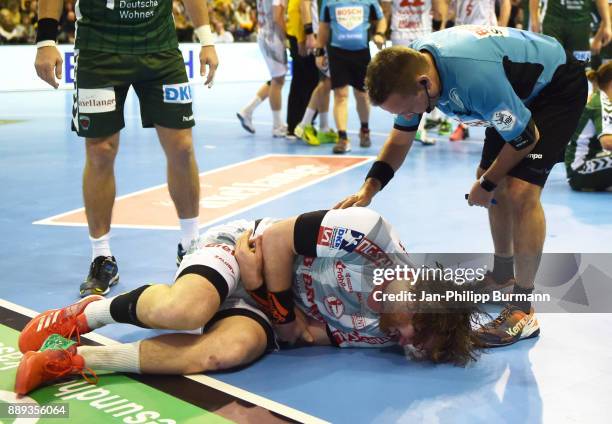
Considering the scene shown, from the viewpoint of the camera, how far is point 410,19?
27.3 ft

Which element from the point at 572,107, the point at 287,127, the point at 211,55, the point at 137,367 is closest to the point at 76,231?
the point at 211,55

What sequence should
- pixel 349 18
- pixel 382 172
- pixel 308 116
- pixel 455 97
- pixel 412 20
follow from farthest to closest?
1. pixel 308 116
2. pixel 412 20
3. pixel 349 18
4. pixel 382 172
5. pixel 455 97

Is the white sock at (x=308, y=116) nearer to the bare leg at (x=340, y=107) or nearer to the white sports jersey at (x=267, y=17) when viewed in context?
the bare leg at (x=340, y=107)

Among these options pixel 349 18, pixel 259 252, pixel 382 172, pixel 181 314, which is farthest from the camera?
pixel 349 18

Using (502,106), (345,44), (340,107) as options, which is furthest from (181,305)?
(345,44)

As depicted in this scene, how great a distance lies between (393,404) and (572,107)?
4.95 feet

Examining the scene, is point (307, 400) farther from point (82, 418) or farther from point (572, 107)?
point (572, 107)

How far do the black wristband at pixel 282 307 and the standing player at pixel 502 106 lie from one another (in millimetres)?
475

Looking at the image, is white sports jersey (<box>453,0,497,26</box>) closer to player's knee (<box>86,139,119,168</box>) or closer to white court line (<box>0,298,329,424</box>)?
player's knee (<box>86,139,119,168</box>)

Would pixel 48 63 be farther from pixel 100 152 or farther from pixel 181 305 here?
pixel 181 305

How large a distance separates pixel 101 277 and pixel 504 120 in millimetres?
2097

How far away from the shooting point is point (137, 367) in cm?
304

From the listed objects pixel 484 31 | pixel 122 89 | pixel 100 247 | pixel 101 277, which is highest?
pixel 484 31

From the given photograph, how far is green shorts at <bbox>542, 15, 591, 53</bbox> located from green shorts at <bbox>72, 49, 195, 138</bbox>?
501 cm
